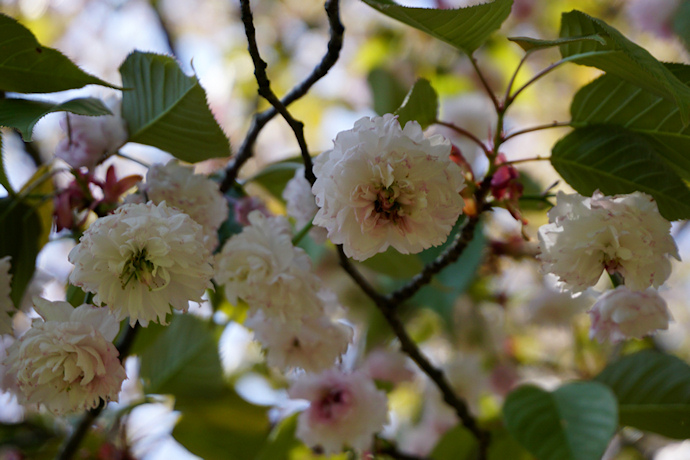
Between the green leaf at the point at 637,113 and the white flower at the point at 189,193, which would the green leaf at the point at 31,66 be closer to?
the white flower at the point at 189,193

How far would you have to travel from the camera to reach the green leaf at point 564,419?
0.76m

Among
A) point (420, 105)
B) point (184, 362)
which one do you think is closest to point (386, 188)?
point (420, 105)

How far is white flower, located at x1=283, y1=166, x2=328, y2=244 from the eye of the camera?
2.02ft

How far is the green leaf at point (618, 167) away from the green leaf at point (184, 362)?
2.16ft

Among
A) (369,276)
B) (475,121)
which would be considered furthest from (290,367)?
(475,121)

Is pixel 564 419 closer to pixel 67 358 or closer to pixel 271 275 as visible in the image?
pixel 271 275

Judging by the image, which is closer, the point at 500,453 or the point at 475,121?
the point at 500,453

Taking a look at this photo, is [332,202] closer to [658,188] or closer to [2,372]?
[658,188]

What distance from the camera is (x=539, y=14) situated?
2.08 metres

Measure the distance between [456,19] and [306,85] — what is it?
17 centimetres

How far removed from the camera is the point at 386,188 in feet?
1.47

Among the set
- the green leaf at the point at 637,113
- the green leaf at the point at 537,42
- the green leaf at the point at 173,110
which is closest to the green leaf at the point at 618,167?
the green leaf at the point at 637,113

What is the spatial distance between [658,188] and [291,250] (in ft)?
1.13

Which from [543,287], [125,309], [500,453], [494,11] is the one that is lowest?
[500,453]
